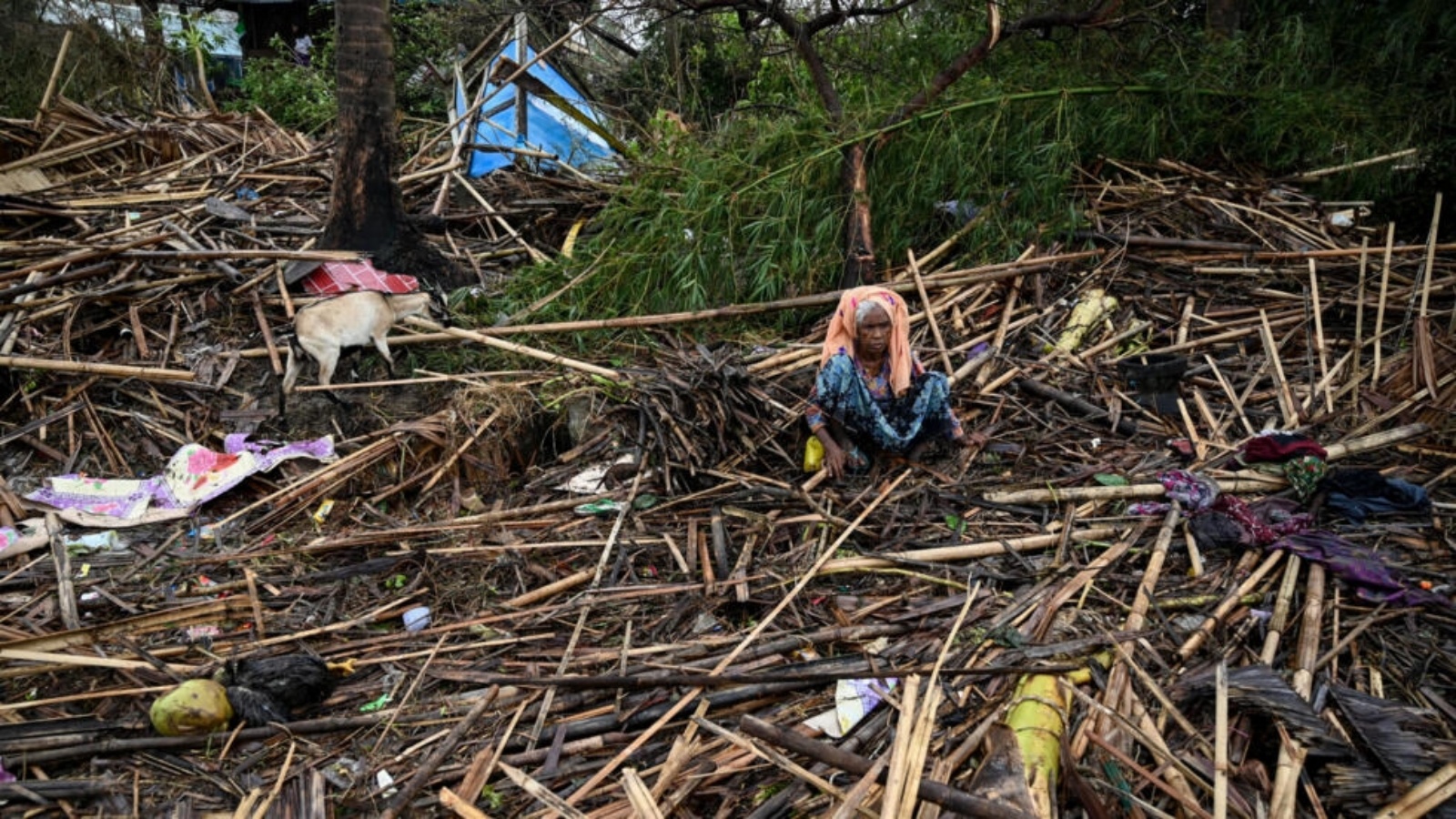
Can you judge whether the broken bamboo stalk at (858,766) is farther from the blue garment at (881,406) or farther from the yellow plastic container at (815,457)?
the blue garment at (881,406)

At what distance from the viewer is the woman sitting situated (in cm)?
412

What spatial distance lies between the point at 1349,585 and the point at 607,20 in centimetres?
707

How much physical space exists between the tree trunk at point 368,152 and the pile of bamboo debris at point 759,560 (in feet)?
1.86

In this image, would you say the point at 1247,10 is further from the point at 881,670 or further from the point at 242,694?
the point at 242,694

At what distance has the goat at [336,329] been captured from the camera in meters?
5.22

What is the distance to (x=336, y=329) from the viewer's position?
5.28 metres

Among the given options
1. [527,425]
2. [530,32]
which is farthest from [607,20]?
[527,425]

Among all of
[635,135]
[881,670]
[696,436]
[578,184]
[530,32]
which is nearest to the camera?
[881,670]

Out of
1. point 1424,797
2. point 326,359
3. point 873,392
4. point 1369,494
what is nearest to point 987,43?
point 873,392

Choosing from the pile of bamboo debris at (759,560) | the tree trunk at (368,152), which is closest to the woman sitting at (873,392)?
the pile of bamboo debris at (759,560)

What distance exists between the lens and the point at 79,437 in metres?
4.99

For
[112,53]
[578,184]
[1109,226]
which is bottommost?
[1109,226]

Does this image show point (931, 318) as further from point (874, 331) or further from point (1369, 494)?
point (1369, 494)

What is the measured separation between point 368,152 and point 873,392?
4.02 meters
